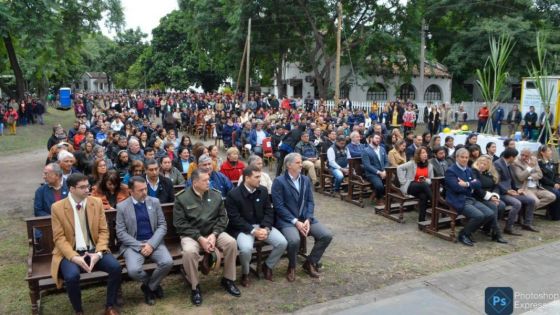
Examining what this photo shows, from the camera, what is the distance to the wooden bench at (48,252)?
4.64 metres

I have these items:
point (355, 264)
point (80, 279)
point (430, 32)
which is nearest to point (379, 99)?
point (430, 32)

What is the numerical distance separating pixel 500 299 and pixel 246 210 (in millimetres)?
2953

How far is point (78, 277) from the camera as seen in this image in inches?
178

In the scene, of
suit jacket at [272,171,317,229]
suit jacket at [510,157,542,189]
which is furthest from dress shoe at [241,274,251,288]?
suit jacket at [510,157,542,189]

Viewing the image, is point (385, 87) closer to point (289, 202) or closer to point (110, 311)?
point (289, 202)

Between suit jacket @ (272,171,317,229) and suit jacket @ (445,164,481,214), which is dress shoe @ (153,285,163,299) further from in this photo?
suit jacket @ (445,164,481,214)

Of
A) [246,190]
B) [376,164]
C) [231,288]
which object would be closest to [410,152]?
[376,164]

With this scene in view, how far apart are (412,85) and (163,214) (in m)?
31.0

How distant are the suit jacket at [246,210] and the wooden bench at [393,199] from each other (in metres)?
3.32

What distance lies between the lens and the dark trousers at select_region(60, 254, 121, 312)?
4516 mm

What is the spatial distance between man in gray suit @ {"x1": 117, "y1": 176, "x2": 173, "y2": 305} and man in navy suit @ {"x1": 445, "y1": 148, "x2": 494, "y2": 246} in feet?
14.4

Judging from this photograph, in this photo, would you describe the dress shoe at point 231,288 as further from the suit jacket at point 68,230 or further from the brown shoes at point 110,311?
the suit jacket at point 68,230

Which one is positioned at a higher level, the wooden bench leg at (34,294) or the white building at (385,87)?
the white building at (385,87)

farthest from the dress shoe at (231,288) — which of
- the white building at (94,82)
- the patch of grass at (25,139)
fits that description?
the white building at (94,82)
